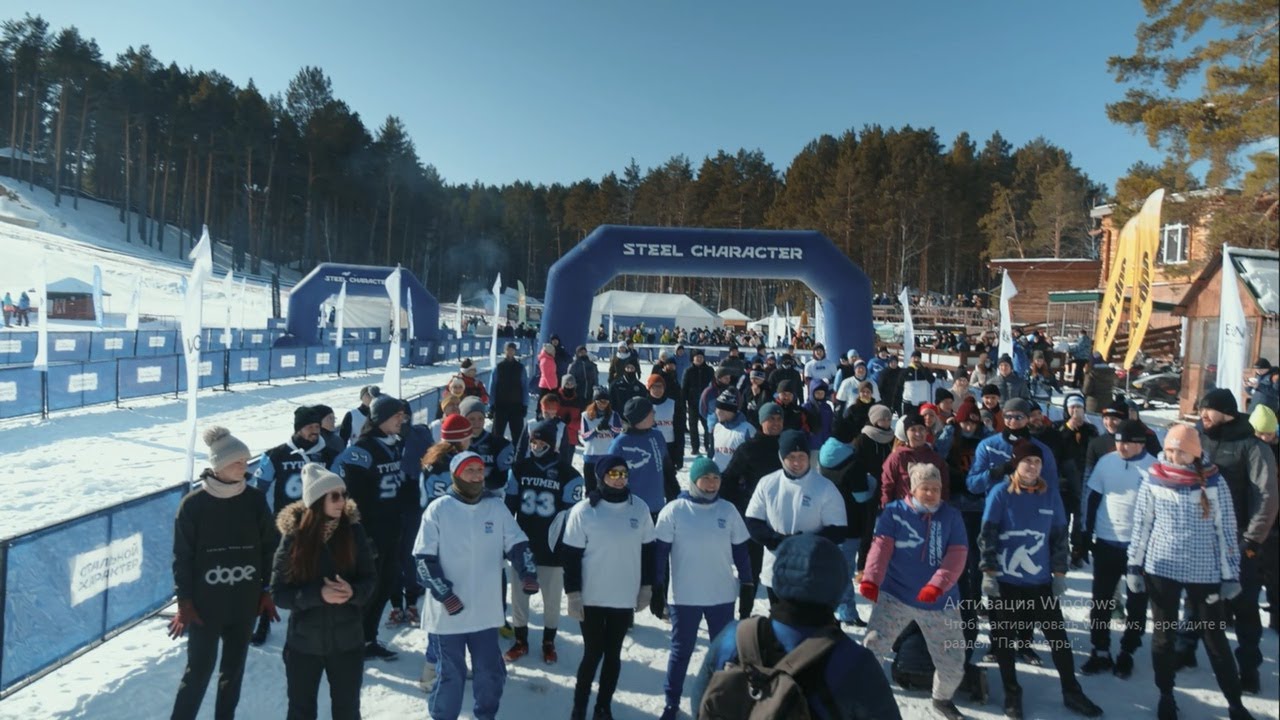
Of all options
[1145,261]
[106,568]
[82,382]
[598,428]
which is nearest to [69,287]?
[82,382]

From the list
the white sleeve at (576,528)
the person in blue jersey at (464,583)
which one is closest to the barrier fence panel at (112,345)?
the person in blue jersey at (464,583)

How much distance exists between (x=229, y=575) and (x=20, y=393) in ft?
44.2

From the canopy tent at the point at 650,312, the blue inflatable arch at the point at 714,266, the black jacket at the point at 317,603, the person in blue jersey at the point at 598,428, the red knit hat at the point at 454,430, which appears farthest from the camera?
the canopy tent at the point at 650,312

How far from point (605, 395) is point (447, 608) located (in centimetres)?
426

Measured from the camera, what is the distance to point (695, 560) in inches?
163

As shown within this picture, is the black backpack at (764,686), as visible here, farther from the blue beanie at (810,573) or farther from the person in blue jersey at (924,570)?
the person in blue jersey at (924,570)

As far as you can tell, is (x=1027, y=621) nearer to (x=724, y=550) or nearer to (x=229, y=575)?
(x=724, y=550)

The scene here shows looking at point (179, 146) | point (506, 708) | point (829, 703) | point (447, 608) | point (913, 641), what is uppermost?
point (179, 146)

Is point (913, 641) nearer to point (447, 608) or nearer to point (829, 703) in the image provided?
point (447, 608)

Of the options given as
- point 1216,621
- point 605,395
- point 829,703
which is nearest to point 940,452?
point 1216,621

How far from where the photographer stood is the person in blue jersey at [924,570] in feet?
13.6

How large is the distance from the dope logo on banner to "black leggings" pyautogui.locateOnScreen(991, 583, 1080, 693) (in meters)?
4.13

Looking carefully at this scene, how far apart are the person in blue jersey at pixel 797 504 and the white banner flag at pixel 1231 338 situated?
3318mm

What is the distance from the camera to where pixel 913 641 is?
A: 471cm
